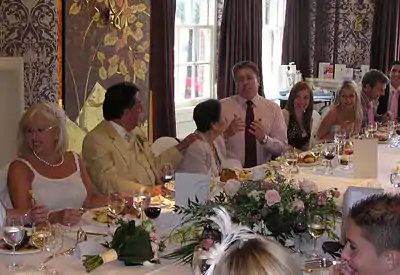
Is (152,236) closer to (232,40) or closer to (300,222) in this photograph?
(300,222)

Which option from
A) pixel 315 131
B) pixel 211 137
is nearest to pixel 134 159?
pixel 211 137

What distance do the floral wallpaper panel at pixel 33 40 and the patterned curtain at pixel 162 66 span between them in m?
1.48

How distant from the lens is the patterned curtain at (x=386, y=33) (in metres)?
8.22

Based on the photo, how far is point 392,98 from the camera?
6934 mm

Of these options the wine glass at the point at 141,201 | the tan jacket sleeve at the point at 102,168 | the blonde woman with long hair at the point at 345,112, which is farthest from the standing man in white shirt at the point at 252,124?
the wine glass at the point at 141,201

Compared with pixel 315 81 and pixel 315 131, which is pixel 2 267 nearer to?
pixel 315 131

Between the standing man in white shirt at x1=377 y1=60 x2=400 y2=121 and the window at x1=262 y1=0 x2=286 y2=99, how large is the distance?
1619 millimetres

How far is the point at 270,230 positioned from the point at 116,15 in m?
3.08

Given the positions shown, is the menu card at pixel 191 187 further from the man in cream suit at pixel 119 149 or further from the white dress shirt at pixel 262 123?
the white dress shirt at pixel 262 123

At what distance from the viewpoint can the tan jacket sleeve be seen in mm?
3623

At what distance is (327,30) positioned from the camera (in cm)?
870

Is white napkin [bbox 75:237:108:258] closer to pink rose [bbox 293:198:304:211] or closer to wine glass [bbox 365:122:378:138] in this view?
pink rose [bbox 293:198:304:211]

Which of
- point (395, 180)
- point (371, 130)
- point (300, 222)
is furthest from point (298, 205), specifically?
point (371, 130)

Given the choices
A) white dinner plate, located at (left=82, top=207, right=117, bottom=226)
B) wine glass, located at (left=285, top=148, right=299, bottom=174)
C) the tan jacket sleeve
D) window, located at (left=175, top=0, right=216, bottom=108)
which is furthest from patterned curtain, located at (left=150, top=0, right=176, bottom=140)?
white dinner plate, located at (left=82, top=207, right=117, bottom=226)
